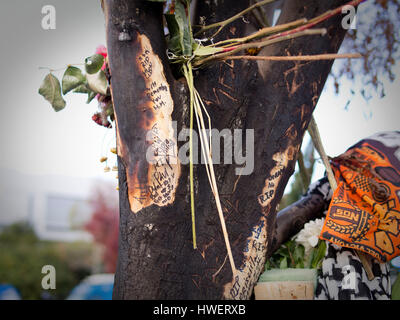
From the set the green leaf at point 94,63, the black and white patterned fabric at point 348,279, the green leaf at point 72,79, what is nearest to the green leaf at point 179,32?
the green leaf at point 94,63

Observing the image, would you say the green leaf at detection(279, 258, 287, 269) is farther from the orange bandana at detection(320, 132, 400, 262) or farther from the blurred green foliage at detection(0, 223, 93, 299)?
the blurred green foliage at detection(0, 223, 93, 299)

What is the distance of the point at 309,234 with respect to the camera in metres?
1.23

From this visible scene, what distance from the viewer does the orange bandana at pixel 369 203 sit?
1.08m

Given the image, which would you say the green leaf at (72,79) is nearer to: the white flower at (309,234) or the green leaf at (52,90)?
the green leaf at (52,90)

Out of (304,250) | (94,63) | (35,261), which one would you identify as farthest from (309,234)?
(35,261)

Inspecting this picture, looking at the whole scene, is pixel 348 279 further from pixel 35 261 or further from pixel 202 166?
pixel 35 261

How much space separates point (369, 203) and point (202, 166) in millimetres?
604

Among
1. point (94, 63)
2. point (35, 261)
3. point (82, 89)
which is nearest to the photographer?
point (94, 63)

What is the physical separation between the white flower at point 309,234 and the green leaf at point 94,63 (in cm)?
92

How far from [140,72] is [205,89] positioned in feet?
0.62

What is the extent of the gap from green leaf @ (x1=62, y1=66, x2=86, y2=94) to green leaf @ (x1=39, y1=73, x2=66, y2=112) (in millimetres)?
22

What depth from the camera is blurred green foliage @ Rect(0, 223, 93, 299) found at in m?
4.15

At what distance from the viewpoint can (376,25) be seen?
8.54 feet
